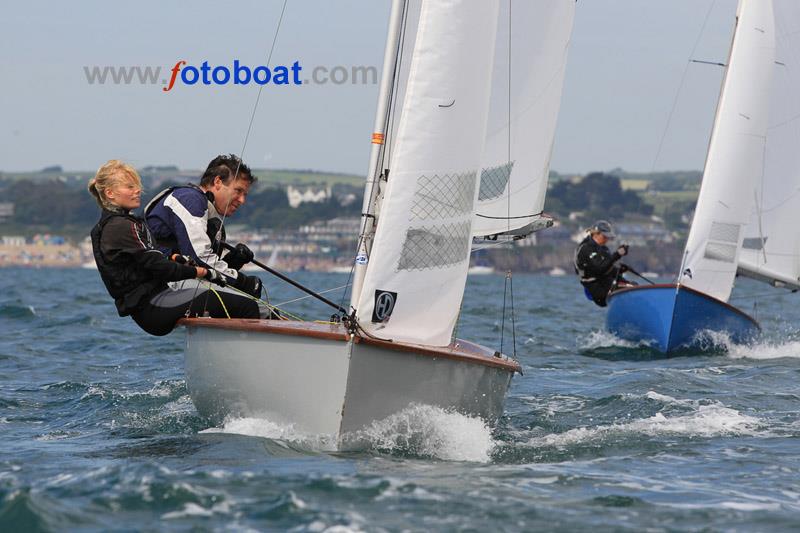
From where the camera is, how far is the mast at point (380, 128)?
6359 mm

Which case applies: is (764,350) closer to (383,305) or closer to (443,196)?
(443,196)

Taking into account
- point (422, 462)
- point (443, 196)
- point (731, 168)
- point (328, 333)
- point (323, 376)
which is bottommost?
point (422, 462)

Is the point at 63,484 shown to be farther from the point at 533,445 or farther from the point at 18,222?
the point at 18,222

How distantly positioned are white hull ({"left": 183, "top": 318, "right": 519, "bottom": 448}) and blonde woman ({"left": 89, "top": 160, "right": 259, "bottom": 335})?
198 millimetres

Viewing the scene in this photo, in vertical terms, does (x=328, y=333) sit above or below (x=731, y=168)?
below

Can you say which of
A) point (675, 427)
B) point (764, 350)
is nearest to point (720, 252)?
point (764, 350)

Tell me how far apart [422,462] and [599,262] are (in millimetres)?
8100

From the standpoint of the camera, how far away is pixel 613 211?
8725cm

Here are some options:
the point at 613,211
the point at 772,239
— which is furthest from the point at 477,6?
the point at 613,211

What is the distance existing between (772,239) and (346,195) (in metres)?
85.8

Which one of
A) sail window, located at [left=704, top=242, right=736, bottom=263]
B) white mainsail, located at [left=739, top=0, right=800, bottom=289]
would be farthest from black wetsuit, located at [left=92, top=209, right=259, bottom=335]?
white mainsail, located at [left=739, top=0, right=800, bottom=289]

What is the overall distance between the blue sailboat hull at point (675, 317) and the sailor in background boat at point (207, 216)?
265 inches

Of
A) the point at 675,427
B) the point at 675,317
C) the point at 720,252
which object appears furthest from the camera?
the point at 720,252

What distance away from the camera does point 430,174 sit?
6070mm
